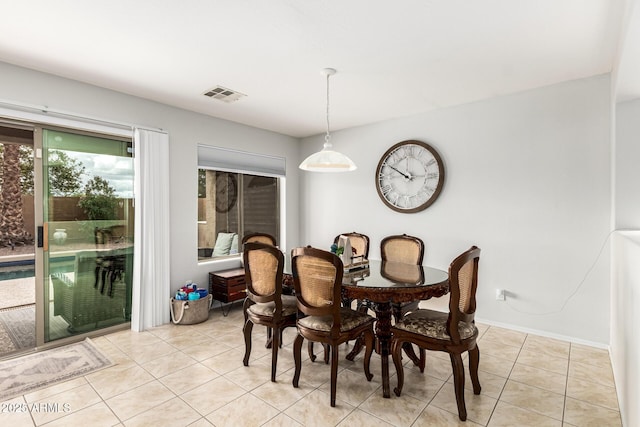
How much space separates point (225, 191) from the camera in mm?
4574

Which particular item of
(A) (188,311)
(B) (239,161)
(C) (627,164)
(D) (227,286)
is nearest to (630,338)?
(C) (627,164)

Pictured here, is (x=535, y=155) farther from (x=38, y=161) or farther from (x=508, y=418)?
(x=38, y=161)

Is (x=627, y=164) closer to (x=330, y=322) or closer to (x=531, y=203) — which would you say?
(x=531, y=203)

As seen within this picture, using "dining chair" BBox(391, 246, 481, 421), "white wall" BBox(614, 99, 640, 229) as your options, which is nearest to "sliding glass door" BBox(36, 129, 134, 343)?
"dining chair" BBox(391, 246, 481, 421)

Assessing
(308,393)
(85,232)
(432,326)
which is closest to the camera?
(432,326)

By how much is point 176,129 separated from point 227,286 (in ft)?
6.31

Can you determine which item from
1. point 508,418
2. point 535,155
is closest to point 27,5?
point 508,418

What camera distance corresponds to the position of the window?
13.9 ft

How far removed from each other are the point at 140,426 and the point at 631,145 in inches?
156

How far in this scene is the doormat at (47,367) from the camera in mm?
2336

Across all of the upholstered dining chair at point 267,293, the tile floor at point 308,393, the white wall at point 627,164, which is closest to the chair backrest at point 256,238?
the upholstered dining chair at point 267,293

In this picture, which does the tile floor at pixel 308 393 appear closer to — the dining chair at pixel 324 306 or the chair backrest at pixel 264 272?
the dining chair at pixel 324 306

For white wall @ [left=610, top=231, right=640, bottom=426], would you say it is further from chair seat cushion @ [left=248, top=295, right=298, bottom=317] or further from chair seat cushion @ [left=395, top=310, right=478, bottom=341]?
chair seat cushion @ [left=248, top=295, right=298, bottom=317]

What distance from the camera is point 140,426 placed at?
74.9 inches
